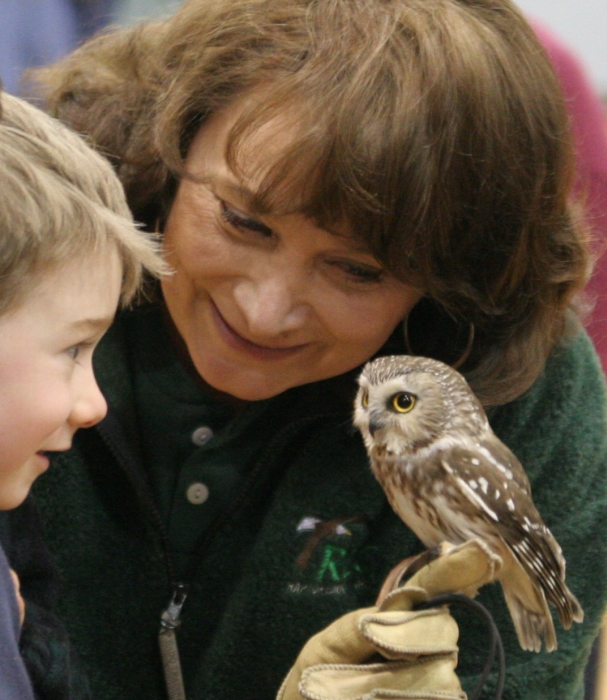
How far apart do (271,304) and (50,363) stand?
303mm

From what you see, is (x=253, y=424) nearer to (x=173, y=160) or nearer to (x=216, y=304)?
(x=216, y=304)

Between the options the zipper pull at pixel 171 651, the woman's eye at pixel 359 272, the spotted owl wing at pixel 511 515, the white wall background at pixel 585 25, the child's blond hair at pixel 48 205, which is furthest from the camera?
the white wall background at pixel 585 25

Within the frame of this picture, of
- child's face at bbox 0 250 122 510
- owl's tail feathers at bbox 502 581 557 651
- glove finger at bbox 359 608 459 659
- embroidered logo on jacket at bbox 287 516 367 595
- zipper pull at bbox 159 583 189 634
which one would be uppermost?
child's face at bbox 0 250 122 510

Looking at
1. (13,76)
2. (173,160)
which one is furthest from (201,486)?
(13,76)

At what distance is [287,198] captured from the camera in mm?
986

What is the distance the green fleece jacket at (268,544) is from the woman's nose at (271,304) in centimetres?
18

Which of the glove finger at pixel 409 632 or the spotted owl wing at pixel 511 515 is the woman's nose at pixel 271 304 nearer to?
the spotted owl wing at pixel 511 515

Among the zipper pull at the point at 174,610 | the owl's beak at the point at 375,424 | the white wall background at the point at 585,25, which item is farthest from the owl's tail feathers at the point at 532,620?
the white wall background at the point at 585,25

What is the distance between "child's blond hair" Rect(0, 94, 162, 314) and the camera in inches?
30.9

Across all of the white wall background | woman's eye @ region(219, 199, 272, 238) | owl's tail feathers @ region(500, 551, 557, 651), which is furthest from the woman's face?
the white wall background

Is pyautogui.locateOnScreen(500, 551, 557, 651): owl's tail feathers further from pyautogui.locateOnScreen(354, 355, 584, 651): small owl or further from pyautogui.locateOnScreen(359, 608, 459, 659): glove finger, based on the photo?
pyautogui.locateOnScreen(359, 608, 459, 659): glove finger

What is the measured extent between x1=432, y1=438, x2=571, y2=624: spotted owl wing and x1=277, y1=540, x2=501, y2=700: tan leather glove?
95 millimetres

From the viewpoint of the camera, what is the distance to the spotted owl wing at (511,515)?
953mm

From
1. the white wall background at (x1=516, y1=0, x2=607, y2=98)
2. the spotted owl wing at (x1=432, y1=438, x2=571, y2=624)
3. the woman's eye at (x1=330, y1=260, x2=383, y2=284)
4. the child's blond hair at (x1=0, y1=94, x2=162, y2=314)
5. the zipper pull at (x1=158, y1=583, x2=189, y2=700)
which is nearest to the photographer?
the child's blond hair at (x1=0, y1=94, x2=162, y2=314)
